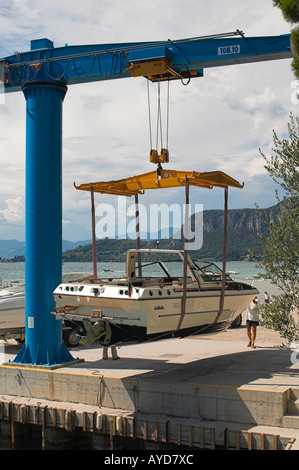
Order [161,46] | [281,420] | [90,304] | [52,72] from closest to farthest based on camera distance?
[281,420] → [90,304] → [161,46] → [52,72]

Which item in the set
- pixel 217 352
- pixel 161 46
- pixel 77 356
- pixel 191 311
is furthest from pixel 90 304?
pixel 161 46

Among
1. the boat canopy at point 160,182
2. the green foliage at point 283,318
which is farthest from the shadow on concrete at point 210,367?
the boat canopy at point 160,182

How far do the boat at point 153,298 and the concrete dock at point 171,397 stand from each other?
37.7 inches

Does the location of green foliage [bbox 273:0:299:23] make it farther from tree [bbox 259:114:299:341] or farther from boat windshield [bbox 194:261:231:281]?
boat windshield [bbox 194:261:231:281]

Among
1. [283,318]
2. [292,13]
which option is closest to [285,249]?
[283,318]

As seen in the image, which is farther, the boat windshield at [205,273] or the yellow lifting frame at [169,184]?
the boat windshield at [205,273]

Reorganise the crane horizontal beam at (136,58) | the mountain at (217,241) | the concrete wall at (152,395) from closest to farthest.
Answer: the concrete wall at (152,395) < the crane horizontal beam at (136,58) < the mountain at (217,241)

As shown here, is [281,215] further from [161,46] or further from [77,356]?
[77,356]

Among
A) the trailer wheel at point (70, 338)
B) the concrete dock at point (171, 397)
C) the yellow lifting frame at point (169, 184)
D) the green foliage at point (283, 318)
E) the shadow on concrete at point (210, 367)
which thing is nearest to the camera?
the concrete dock at point (171, 397)

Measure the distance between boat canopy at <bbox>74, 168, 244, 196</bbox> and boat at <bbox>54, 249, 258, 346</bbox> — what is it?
1.60 metres

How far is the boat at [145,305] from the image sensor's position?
36.1ft

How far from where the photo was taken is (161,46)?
12.5 m

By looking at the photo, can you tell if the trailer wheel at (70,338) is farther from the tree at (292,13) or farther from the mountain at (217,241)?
the mountain at (217,241)

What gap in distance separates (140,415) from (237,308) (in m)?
4.14
